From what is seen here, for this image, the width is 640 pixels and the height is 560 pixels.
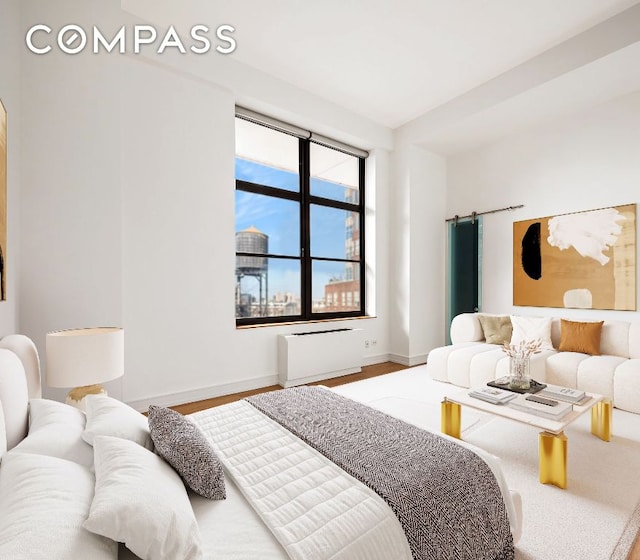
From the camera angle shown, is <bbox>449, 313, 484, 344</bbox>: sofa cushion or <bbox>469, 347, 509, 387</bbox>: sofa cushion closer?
<bbox>469, 347, 509, 387</bbox>: sofa cushion

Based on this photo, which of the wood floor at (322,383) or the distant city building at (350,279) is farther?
the distant city building at (350,279)

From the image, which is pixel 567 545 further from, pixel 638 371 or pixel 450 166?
pixel 450 166

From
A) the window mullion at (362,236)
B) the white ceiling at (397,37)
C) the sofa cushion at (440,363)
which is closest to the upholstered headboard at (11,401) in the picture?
the white ceiling at (397,37)

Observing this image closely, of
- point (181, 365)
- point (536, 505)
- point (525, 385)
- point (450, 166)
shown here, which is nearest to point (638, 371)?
point (525, 385)

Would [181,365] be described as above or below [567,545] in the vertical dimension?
above

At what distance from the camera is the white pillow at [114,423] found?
46.8 inches

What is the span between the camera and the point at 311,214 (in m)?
4.41

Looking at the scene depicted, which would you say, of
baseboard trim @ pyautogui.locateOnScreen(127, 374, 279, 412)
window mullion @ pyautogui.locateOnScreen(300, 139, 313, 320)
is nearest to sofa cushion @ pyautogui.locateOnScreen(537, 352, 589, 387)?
window mullion @ pyautogui.locateOnScreen(300, 139, 313, 320)

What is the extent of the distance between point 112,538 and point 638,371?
145 inches

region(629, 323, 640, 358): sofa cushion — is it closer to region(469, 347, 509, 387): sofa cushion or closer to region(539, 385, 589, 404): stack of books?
region(469, 347, 509, 387): sofa cushion

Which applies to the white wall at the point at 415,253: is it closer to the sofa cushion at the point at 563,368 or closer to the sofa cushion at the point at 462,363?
the sofa cushion at the point at 462,363

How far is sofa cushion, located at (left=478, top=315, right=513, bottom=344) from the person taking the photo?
3.94 metres

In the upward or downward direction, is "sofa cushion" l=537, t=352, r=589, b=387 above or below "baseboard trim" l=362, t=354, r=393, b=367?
above

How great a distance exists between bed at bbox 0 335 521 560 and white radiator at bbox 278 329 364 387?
213cm
